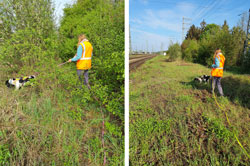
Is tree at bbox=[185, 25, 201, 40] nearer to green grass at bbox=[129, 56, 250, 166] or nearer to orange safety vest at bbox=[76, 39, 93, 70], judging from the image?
green grass at bbox=[129, 56, 250, 166]

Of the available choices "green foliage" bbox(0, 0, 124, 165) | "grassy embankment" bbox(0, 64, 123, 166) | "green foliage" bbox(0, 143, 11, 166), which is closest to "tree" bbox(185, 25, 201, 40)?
"green foliage" bbox(0, 0, 124, 165)

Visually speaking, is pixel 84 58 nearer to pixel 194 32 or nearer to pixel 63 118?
pixel 63 118

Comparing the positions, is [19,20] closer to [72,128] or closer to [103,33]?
[103,33]

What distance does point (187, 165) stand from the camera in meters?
1.63

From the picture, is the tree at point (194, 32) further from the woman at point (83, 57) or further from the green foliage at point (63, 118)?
the woman at point (83, 57)

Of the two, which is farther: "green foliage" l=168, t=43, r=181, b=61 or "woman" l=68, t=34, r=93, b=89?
"green foliage" l=168, t=43, r=181, b=61

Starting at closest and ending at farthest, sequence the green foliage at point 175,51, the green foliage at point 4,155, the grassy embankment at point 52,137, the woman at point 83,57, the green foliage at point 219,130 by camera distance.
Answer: the green foliage at point 4,155 < the grassy embankment at point 52,137 < the green foliage at point 219,130 < the woman at point 83,57 < the green foliage at point 175,51

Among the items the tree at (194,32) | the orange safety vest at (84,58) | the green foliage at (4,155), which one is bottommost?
the green foliage at (4,155)

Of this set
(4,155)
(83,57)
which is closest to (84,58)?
(83,57)

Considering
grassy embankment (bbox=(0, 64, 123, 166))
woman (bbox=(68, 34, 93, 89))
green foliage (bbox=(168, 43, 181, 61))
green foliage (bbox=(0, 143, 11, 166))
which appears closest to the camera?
green foliage (bbox=(0, 143, 11, 166))

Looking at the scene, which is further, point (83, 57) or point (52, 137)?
point (83, 57)

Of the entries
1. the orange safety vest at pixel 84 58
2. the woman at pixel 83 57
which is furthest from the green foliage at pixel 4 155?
the orange safety vest at pixel 84 58

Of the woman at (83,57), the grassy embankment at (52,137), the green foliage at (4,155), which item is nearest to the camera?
the green foliage at (4,155)

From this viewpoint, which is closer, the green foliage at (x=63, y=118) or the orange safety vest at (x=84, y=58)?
the green foliage at (x=63, y=118)
